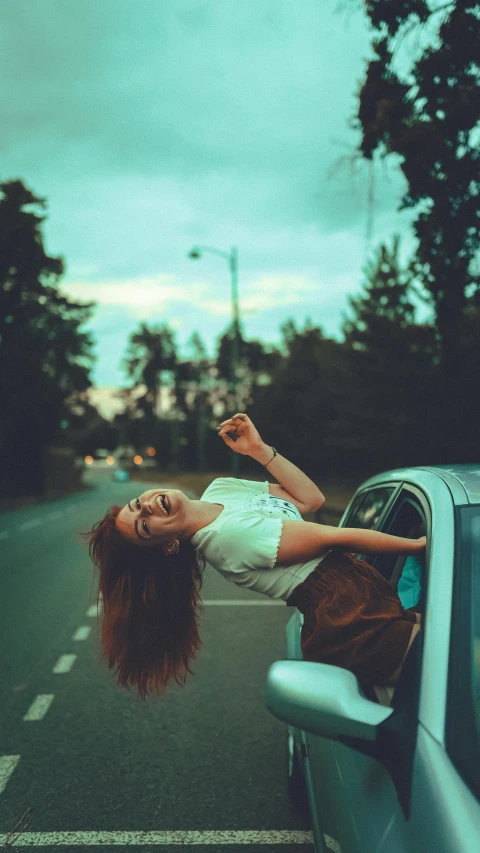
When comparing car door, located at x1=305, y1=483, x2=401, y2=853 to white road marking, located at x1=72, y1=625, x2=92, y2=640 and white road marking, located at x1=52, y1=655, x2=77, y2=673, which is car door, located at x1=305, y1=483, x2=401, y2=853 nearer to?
white road marking, located at x1=52, y1=655, x2=77, y2=673

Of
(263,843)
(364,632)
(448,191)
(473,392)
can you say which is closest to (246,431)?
(364,632)

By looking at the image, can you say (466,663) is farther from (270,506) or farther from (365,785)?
(270,506)

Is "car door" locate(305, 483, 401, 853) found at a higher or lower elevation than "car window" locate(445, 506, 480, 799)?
lower

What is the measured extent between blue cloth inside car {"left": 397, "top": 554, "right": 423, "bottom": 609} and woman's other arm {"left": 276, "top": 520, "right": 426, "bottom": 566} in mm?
768

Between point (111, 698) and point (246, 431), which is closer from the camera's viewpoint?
point (246, 431)

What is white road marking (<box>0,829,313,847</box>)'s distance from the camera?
3449mm

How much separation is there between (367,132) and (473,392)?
689 centimetres

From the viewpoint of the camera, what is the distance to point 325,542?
7.68 ft

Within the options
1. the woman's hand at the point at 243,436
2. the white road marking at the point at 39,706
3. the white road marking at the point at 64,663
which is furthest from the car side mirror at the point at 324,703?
the white road marking at the point at 64,663

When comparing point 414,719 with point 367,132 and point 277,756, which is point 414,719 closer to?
point 277,756

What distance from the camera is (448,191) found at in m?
6.42

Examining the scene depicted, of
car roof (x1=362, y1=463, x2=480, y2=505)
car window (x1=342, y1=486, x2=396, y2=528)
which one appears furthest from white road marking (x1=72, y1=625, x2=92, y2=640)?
car roof (x1=362, y1=463, x2=480, y2=505)

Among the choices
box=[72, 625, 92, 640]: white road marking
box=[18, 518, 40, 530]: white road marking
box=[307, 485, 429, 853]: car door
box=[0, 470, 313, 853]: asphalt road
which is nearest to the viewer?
box=[307, 485, 429, 853]: car door

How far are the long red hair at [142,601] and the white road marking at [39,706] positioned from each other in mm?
2720
